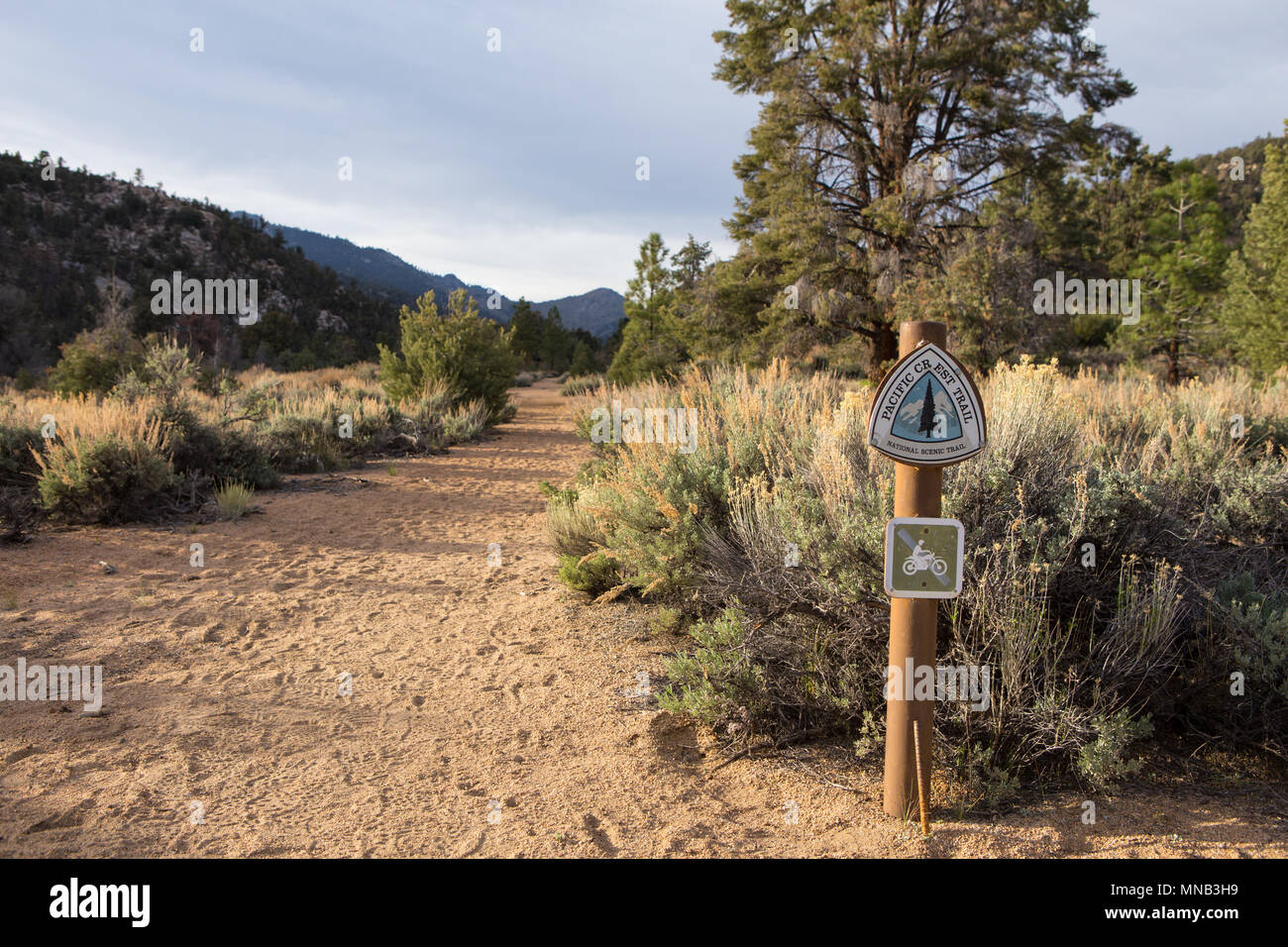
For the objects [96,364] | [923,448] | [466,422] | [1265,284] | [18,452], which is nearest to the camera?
[923,448]

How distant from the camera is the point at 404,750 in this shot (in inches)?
133

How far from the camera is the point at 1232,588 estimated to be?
11.4 ft

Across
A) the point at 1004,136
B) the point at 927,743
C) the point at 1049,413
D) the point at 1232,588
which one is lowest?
the point at 927,743

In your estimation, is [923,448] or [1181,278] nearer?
[923,448]

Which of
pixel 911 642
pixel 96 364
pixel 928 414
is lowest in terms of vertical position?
pixel 911 642

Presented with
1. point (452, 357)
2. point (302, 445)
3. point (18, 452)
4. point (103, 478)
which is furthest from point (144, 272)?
point (103, 478)

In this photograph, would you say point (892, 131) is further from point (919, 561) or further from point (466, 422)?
point (919, 561)

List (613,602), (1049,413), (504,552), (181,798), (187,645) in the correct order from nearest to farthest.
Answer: (181,798), (1049,413), (187,645), (613,602), (504,552)

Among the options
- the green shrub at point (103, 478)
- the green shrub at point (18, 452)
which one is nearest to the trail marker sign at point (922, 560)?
the green shrub at point (103, 478)

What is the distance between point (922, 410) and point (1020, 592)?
1.18 meters

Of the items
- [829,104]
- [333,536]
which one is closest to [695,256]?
[829,104]

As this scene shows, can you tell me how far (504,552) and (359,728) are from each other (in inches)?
143

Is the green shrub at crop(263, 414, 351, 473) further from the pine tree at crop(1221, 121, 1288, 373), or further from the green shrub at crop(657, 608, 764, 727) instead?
the pine tree at crop(1221, 121, 1288, 373)

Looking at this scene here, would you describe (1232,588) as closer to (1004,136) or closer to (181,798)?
(181,798)
